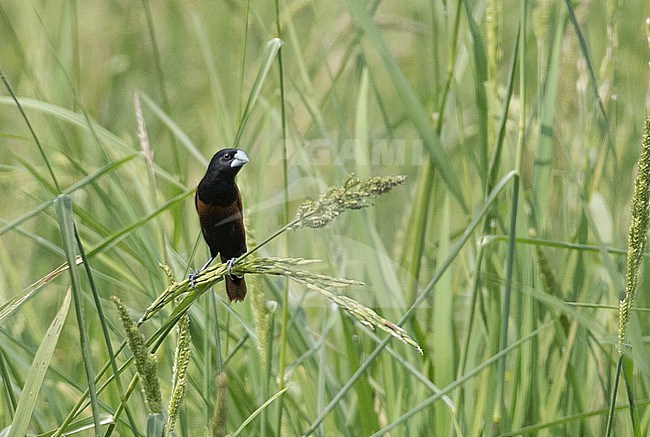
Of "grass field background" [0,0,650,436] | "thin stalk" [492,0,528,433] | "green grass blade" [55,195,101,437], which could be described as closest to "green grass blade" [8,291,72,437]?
"grass field background" [0,0,650,436]

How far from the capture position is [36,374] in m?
1.17

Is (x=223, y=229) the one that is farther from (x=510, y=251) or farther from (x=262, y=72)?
(x=510, y=251)

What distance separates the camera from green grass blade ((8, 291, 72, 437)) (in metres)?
1.15

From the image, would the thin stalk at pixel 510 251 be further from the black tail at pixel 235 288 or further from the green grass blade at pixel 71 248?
the green grass blade at pixel 71 248

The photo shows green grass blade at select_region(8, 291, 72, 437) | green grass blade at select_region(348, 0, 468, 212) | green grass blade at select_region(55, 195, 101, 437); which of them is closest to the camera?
green grass blade at select_region(55, 195, 101, 437)

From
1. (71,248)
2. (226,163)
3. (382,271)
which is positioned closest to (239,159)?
(226,163)

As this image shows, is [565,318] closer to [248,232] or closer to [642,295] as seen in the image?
[642,295]

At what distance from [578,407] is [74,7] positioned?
1.69m

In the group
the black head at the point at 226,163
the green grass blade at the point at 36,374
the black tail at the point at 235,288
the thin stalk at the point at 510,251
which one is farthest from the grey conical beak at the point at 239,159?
the thin stalk at the point at 510,251

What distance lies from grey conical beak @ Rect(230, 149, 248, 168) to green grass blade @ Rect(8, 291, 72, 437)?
1.05 ft

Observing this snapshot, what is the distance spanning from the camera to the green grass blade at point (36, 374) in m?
1.15

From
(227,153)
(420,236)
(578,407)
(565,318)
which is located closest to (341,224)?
(420,236)

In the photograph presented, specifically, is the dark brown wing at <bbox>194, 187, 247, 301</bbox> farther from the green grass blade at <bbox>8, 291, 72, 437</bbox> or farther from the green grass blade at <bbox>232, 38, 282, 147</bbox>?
the green grass blade at <bbox>8, 291, 72, 437</bbox>

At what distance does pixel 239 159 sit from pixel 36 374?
0.42 metres
